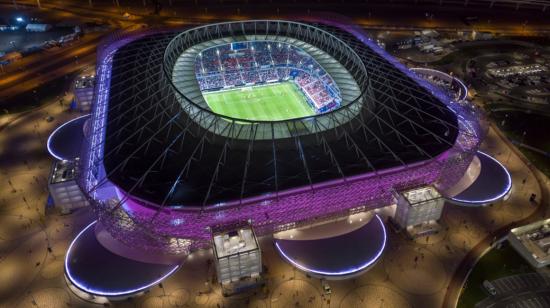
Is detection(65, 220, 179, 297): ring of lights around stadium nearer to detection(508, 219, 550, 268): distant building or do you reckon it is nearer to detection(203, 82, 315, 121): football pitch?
detection(203, 82, 315, 121): football pitch

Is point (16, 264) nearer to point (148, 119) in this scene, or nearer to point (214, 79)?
point (148, 119)

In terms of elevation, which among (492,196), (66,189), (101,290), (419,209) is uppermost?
(66,189)

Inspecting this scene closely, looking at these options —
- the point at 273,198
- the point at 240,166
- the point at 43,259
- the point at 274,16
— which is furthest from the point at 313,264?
the point at 274,16

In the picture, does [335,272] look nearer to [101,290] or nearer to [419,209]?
[419,209]

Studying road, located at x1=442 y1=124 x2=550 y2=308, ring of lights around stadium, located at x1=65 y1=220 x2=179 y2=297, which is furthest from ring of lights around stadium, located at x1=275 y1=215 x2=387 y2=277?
ring of lights around stadium, located at x1=65 y1=220 x2=179 y2=297

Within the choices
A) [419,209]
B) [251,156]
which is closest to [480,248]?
[419,209]
